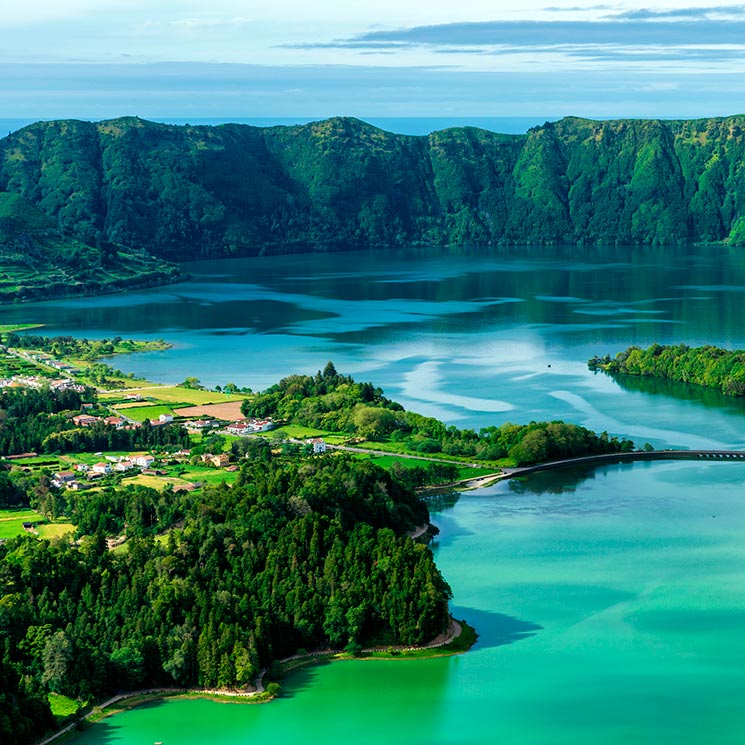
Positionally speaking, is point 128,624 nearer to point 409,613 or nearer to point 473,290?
point 409,613

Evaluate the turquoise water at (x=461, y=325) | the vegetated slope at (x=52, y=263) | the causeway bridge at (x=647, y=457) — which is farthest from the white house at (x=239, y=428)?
the vegetated slope at (x=52, y=263)

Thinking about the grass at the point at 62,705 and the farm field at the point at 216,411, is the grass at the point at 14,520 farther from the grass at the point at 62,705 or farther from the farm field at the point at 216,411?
the farm field at the point at 216,411

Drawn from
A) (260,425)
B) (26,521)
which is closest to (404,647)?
(26,521)

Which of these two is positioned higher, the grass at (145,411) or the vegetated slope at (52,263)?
the vegetated slope at (52,263)

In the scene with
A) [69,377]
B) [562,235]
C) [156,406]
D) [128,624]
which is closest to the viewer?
[128,624]

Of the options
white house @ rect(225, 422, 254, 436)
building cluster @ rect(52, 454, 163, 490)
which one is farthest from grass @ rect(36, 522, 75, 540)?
white house @ rect(225, 422, 254, 436)

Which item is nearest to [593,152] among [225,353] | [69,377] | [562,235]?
→ [562,235]
